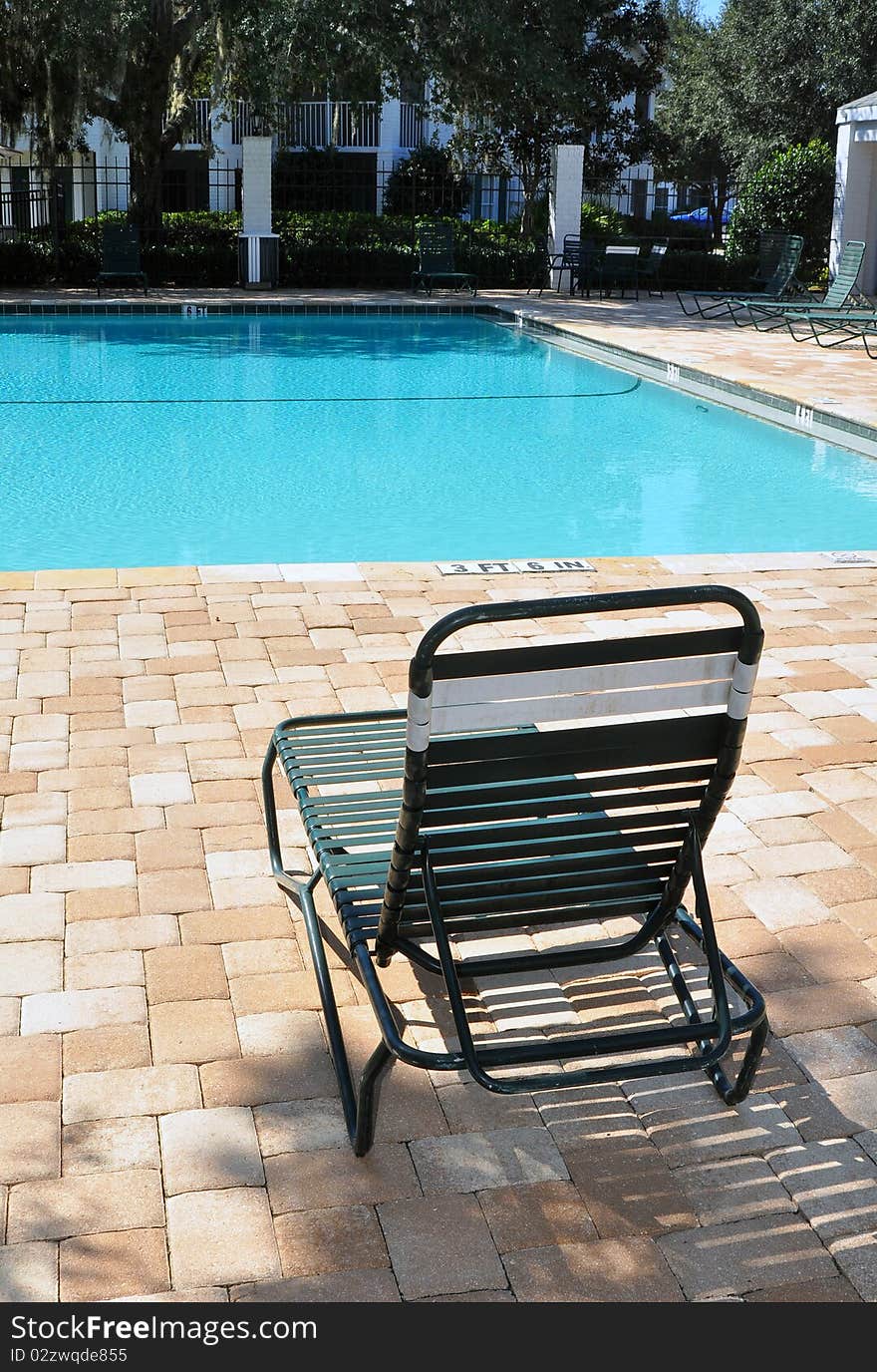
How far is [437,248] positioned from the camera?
18062 mm

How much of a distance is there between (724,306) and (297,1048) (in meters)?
16.4

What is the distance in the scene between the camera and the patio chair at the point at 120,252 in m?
17.1

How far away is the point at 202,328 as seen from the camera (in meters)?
15.2

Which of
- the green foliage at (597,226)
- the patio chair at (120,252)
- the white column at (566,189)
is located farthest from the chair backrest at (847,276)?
the patio chair at (120,252)

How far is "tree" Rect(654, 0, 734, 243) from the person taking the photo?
27453mm

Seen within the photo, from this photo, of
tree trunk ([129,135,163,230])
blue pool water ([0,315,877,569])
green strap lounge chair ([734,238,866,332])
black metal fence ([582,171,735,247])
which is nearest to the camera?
blue pool water ([0,315,877,569])

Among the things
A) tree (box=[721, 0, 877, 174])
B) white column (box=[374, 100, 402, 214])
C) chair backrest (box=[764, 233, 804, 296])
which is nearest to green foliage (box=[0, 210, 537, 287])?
chair backrest (box=[764, 233, 804, 296])

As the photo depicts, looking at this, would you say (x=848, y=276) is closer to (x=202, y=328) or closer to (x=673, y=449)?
(x=673, y=449)

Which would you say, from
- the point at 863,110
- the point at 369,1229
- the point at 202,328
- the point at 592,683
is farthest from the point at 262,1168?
the point at 863,110

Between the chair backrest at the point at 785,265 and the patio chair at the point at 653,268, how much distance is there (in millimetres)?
2045

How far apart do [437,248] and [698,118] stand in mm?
14138

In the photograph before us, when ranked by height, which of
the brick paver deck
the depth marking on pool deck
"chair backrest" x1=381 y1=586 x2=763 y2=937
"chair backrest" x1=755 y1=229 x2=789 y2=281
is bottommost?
the brick paver deck

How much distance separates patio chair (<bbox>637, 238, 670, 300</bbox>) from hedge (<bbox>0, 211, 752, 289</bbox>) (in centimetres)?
16

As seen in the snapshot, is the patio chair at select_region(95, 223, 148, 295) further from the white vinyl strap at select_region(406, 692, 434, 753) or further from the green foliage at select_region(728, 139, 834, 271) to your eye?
the white vinyl strap at select_region(406, 692, 434, 753)
